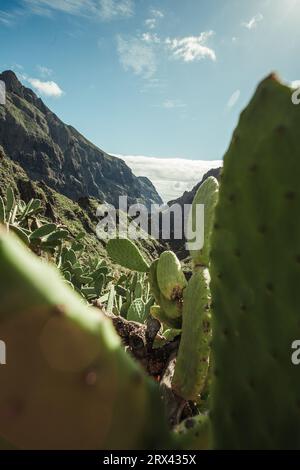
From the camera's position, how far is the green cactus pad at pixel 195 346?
62.4 inches

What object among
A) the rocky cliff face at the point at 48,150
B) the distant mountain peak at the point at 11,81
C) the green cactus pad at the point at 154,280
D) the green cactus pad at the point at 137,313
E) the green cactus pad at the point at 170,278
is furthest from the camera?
the distant mountain peak at the point at 11,81

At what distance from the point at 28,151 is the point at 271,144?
103 m

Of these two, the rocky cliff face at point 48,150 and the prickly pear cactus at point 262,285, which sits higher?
the rocky cliff face at point 48,150

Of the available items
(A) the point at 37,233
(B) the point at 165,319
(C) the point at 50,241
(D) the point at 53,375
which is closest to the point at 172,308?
(B) the point at 165,319

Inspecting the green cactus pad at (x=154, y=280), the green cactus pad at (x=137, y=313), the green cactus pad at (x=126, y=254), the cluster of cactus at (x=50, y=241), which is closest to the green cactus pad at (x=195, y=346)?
the green cactus pad at (x=154, y=280)

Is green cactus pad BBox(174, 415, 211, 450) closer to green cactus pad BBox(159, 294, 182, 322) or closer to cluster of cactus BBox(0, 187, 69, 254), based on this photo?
green cactus pad BBox(159, 294, 182, 322)

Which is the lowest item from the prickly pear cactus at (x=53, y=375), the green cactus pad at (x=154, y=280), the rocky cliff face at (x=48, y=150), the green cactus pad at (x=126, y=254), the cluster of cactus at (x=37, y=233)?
the prickly pear cactus at (x=53, y=375)

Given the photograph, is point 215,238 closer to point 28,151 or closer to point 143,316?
point 143,316

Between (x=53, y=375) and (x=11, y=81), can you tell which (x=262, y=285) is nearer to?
(x=53, y=375)

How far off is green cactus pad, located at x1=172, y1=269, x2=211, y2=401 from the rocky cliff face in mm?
78843

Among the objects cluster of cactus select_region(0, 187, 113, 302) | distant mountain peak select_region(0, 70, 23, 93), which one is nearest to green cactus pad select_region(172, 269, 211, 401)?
cluster of cactus select_region(0, 187, 113, 302)

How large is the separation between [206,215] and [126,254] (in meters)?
0.78

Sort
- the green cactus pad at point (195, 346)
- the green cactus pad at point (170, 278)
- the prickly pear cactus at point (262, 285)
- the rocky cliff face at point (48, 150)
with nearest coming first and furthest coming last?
the prickly pear cactus at point (262, 285) < the green cactus pad at point (195, 346) < the green cactus pad at point (170, 278) < the rocky cliff face at point (48, 150)

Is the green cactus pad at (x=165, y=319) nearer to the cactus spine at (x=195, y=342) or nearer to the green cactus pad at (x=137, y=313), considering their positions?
the cactus spine at (x=195, y=342)
